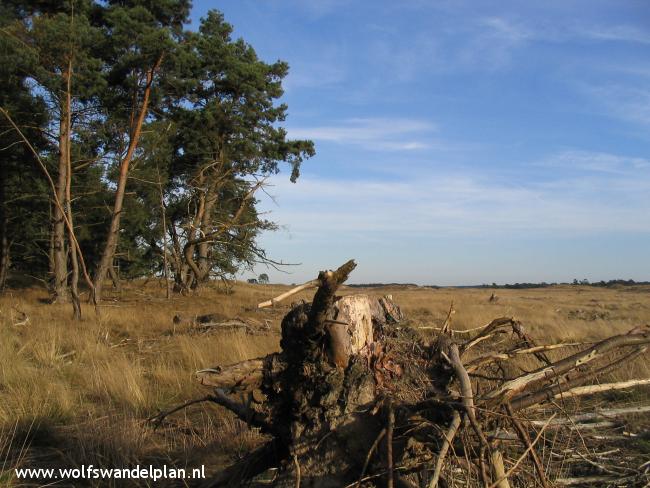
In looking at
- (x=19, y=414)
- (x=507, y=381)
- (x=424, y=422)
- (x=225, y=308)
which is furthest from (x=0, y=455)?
(x=225, y=308)

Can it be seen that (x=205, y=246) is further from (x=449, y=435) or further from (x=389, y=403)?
(x=449, y=435)

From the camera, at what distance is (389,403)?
2.41 m

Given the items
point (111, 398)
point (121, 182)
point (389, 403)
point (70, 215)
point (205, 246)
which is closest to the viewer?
point (389, 403)

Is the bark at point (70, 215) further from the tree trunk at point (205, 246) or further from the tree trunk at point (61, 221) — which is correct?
the tree trunk at point (205, 246)

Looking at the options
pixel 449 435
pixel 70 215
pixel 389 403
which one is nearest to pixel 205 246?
pixel 70 215

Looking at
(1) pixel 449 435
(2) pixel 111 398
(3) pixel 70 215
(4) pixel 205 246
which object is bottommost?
(2) pixel 111 398

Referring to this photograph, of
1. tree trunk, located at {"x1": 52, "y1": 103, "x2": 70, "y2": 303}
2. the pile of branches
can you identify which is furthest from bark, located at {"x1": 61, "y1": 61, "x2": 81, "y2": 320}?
the pile of branches

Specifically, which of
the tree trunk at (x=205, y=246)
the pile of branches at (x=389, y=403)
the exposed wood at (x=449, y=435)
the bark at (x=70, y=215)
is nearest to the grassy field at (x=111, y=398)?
the pile of branches at (x=389, y=403)

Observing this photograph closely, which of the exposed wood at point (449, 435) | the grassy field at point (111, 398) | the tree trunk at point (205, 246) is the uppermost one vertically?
the tree trunk at point (205, 246)

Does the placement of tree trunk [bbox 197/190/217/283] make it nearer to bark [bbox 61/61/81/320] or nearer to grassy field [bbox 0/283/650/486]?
bark [bbox 61/61/81/320]

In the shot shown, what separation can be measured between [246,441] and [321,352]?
2084mm

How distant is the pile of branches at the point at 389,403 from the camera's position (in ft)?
7.36

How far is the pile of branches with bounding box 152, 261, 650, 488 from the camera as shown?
2242mm

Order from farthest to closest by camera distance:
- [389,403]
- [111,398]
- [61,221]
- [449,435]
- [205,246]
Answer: [205,246]
[61,221]
[111,398]
[389,403]
[449,435]
